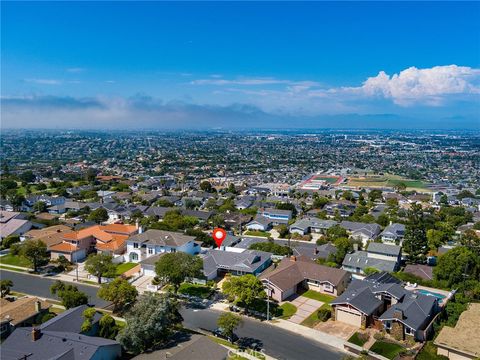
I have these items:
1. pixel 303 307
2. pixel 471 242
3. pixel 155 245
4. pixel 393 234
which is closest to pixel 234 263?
pixel 303 307

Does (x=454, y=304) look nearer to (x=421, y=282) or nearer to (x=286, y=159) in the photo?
(x=421, y=282)

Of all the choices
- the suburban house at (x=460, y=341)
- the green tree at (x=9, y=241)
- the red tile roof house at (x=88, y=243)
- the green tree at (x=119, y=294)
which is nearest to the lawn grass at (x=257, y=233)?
the red tile roof house at (x=88, y=243)

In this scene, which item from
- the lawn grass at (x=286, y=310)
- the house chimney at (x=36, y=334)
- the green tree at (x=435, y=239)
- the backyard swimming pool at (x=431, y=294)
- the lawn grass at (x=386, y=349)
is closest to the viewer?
the house chimney at (x=36, y=334)

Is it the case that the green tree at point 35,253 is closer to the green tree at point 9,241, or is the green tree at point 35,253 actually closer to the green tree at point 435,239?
the green tree at point 9,241

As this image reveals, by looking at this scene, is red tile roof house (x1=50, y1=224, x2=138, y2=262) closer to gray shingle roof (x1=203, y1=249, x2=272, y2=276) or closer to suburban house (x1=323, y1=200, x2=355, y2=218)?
gray shingle roof (x1=203, y1=249, x2=272, y2=276)

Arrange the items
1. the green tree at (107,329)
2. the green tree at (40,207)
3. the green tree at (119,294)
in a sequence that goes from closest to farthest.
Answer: the green tree at (107,329) → the green tree at (119,294) → the green tree at (40,207)

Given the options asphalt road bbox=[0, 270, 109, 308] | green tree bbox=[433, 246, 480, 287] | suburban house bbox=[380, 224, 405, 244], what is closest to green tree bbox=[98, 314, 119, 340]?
asphalt road bbox=[0, 270, 109, 308]

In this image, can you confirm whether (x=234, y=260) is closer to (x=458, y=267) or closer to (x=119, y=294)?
(x=119, y=294)
